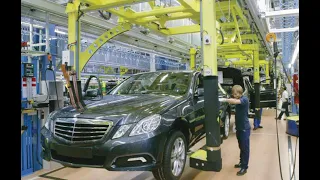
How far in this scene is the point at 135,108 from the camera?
2.85m

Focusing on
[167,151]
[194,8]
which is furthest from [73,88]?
[194,8]

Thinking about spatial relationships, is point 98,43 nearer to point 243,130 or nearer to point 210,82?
point 210,82

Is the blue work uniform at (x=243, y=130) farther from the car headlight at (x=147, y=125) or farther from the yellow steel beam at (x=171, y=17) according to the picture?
the yellow steel beam at (x=171, y=17)

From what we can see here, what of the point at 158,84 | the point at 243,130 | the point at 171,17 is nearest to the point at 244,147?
the point at 243,130

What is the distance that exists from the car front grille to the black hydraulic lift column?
3.91 ft

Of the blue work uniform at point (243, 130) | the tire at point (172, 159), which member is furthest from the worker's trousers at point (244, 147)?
the tire at point (172, 159)

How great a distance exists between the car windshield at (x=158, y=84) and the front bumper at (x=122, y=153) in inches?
44.8

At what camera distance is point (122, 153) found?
2496mm

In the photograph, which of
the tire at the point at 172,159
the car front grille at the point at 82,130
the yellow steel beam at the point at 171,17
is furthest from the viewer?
the yellow steel beam at the point at 171,17

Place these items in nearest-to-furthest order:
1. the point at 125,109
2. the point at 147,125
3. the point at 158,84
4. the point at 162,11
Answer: the point at 147,125 < the point at 125,109 < the point at 158,84 < the point at 162,11

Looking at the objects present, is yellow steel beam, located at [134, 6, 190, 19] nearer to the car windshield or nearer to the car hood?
the car windshield

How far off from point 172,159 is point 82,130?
1.07 meters

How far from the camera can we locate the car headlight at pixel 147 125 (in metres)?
2.59
